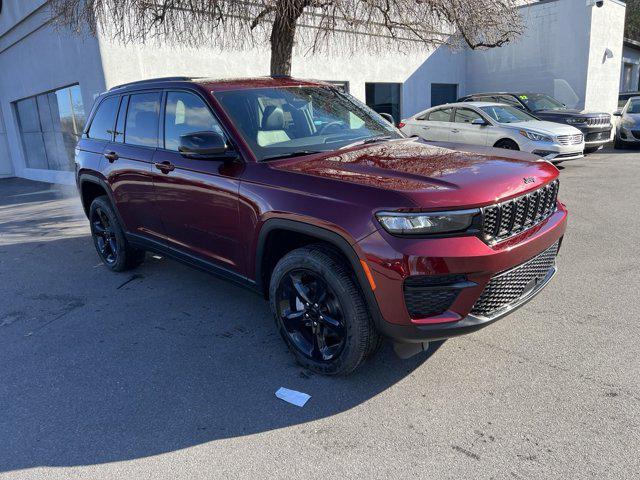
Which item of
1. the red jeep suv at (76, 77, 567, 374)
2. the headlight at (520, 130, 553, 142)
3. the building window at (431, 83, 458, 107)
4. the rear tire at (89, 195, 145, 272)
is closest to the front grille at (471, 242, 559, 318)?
the red jeep suv at (76, 77, 567, 374)

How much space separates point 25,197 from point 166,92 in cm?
995

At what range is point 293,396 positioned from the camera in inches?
119

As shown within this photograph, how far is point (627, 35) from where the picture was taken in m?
33.9

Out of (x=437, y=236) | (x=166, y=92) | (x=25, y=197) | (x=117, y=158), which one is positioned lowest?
(x=25, y=197)

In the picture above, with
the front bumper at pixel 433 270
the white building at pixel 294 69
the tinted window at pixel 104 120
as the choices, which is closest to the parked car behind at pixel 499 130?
the white building at pixel 294 69

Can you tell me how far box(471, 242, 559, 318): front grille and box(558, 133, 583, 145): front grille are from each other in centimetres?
809

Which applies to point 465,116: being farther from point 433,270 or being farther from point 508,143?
point 433,270

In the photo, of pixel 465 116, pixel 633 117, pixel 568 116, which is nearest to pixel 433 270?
pixel 465 116

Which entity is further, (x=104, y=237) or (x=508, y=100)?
(x=508, y=100)

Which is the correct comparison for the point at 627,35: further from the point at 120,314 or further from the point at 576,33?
the point at 120,314

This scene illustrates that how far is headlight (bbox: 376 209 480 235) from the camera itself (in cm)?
258

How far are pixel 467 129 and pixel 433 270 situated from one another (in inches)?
370

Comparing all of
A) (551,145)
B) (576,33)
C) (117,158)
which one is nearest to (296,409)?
(117,158)

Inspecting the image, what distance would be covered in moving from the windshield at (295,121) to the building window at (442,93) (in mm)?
15874
